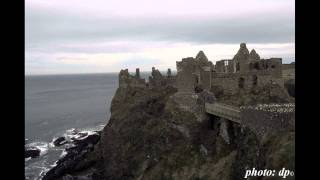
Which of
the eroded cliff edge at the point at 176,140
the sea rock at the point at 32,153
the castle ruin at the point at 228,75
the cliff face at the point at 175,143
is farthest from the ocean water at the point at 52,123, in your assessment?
the castle ruin at the point at 228,75

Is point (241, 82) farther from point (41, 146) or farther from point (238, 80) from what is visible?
point (41, 146)

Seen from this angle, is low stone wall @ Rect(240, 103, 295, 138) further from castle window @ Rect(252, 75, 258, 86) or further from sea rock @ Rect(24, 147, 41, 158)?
sea rock @ Rect(24, 147, 41, 158)

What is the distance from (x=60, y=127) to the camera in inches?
4552

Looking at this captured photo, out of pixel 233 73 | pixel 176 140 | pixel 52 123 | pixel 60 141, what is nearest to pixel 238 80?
pixel 233 73

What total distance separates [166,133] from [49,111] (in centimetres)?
10720

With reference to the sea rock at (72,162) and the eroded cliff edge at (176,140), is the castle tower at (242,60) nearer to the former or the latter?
the eroded cliff edge at (176,140)

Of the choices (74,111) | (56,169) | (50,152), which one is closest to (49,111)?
(74,111)

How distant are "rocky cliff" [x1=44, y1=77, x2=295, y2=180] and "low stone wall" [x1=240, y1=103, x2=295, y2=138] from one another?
60cm

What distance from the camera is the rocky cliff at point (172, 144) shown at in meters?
32.3

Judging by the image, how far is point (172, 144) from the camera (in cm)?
4969

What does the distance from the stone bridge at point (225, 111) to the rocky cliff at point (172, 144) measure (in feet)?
2.59

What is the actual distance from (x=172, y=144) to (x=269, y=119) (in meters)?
19.6
